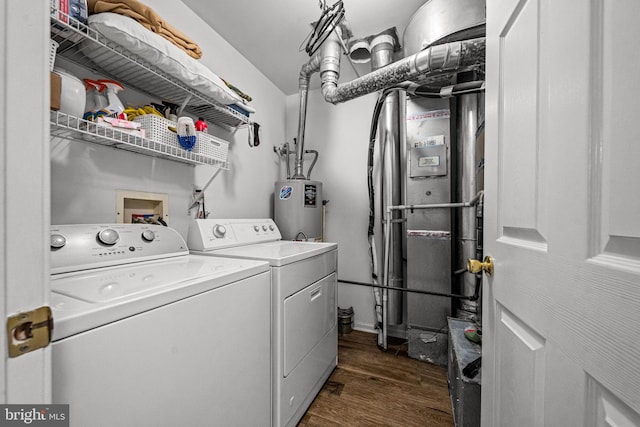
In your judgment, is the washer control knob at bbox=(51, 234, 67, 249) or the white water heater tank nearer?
the washer control knob at bbox=(51, 234, 67, 249)

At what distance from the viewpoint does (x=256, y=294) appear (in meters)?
1.02

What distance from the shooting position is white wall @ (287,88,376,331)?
7.85 ft

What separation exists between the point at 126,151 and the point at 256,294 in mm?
1019

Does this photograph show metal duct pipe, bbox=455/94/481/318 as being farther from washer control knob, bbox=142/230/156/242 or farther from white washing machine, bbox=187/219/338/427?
washer control knob, bbox=142/230/156/242

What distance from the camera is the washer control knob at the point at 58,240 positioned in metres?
0.85

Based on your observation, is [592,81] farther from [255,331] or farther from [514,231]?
[255,331]

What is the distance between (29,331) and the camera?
1.21 feet

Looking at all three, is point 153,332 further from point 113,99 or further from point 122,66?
point 122,66

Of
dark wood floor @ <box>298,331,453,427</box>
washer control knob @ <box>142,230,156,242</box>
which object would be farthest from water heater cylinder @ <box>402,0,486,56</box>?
dark wood floor @ <box>298,331,453,427</box>

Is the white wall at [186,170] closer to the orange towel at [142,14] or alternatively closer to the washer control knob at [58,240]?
the washer control knob at [58,240]

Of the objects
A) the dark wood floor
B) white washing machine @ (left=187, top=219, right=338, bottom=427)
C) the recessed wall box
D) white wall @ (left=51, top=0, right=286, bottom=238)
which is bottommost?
the dark wood floor

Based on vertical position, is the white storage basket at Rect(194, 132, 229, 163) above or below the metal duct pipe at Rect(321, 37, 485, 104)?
below

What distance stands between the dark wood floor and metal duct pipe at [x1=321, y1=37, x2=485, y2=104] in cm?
195

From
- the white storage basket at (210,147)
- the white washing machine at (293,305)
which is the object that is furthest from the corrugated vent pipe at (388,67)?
the white washing machine at (293,305)
